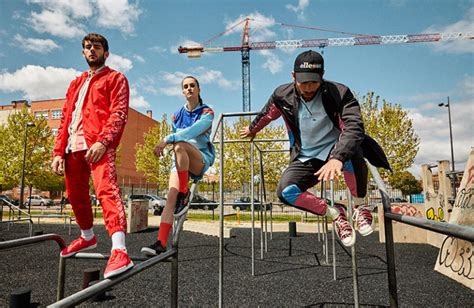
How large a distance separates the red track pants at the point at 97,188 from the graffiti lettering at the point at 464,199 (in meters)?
5.53

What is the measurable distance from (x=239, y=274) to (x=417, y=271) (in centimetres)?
295

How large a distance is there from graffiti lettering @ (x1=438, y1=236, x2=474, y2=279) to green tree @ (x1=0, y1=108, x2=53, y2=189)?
2432 cm

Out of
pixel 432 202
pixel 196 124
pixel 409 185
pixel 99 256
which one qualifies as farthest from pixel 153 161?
pixel 409 185

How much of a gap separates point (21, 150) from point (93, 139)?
2500 cm

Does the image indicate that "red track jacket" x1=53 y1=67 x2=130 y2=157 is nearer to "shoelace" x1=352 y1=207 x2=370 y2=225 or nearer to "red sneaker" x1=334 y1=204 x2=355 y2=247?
"red sneaker" x1=334 y1=204 x2=355 y2=247

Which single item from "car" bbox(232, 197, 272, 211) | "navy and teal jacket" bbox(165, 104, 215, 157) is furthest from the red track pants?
"car" bbox(232, 197, 272, 211)

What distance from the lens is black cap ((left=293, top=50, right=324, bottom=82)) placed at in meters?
2.03

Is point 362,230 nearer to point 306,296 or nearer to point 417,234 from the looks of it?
point 306,296

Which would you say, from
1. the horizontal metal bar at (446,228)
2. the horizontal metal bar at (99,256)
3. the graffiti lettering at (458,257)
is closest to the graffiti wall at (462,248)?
the graffiti lettering at (458,257)

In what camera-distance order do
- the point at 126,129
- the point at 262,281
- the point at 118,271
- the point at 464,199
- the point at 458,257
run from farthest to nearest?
the point at 126,129, the point at 464,199, the point at 458,257, the point at 262,281, the point at 118,271

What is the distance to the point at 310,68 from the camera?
6.66 feet

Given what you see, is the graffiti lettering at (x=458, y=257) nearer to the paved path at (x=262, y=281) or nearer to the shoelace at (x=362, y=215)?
the paved path at (x=262, y=281)

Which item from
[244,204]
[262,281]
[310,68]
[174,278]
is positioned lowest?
[262,281]

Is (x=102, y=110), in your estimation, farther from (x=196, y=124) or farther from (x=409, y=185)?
(x=409, y=185)
